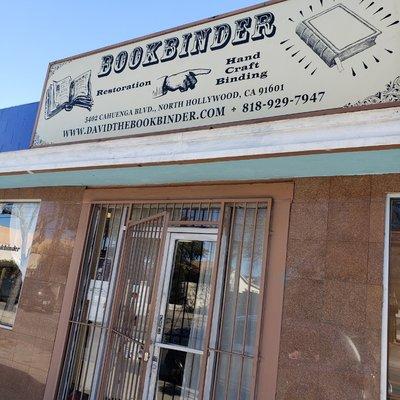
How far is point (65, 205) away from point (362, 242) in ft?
12.2

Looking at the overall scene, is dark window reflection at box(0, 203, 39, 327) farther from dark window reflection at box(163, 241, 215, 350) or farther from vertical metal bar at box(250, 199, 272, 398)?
vertical metal bar at box(250, 199, 272, 398)

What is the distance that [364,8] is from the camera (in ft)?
11.4

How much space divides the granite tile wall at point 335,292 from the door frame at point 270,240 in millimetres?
80

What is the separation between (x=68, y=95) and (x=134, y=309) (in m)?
2.80

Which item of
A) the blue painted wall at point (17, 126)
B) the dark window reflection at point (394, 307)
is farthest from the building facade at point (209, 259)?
the blue painted wall at point (17, 126)

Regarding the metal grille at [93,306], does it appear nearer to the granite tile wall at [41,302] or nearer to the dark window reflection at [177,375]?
the granite tile wall at [41,302]

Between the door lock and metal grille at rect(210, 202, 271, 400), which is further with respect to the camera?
the door lock

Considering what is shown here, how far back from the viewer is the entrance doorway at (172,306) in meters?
3.95

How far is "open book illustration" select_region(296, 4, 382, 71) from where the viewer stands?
11.2ft

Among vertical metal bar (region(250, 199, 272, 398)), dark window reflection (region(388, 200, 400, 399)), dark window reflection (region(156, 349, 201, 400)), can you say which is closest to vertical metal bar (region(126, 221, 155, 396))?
dark window reflection (region(156, 349, 201, 400))

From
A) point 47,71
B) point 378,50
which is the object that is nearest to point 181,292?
point 378,50

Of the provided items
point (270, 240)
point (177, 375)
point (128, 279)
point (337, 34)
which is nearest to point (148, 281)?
point (128, 279)

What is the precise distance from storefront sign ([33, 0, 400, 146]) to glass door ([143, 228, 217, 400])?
4.07ft

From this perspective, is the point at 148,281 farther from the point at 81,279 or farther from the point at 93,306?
the point at 81,279
